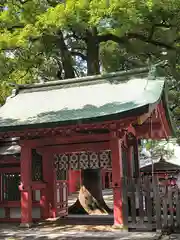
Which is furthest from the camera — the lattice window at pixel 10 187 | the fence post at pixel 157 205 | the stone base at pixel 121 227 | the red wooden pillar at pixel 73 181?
the red wooden pillar at pixel 73 181

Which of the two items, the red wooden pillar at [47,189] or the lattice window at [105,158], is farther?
the red wooden pillar at [47,189]

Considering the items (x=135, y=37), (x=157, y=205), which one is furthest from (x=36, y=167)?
(x=135, y=37)

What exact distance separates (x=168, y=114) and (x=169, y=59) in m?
3.26

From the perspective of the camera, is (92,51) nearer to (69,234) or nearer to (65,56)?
(65,56)

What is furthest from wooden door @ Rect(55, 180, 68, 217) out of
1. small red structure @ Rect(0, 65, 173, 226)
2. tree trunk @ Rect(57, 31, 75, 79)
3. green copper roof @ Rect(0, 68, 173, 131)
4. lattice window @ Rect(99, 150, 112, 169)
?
tree trunk @ Rect(57, 31, 75, 79)

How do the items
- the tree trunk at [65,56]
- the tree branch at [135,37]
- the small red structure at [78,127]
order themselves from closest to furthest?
the small red structure at [78,127] < the tree branch at [135,37] < the tree trunk at [65,56]

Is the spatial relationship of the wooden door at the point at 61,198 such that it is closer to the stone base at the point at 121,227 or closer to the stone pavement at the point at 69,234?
the stone pavement at the point at 69,234

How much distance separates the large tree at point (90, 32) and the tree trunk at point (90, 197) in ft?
16.6

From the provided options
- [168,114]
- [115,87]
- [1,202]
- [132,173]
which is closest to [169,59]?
[168,114]

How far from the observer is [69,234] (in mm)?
10109

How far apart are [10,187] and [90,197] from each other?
360cm

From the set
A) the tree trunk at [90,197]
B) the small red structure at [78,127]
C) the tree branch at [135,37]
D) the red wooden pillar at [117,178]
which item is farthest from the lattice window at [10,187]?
the tree branch at [135,37]

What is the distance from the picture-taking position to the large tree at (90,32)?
12.6 m

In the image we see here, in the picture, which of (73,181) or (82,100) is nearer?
(82,100)
